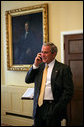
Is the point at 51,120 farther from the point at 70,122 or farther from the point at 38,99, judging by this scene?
the point at 70,122

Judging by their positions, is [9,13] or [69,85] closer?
[69,85]

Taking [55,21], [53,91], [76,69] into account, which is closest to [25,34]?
[55,21]

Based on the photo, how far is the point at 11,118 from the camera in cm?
369

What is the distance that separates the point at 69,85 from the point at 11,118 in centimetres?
235

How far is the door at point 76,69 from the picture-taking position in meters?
3.00

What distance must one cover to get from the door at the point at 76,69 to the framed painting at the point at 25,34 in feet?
1.55

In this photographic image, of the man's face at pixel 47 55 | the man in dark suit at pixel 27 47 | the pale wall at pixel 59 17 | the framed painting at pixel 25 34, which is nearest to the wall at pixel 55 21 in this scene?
the pale wall at pixel 59 17

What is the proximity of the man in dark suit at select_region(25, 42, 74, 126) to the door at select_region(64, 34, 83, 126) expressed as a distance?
121 centimetres

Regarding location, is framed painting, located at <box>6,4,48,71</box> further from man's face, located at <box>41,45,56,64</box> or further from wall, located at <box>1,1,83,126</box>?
Result: man's face, located at <box>41,45,56,64</box>

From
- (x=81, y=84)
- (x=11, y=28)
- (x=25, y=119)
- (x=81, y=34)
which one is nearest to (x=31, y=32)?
(x=11, y=28)

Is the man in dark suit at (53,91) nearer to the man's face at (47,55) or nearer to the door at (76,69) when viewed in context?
the man's face at (47,55)

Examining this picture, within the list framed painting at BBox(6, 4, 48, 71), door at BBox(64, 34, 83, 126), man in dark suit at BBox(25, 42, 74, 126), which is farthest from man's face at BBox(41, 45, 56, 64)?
framed painting at BBox(6, 4, 48, 71)

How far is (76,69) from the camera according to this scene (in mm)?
3033

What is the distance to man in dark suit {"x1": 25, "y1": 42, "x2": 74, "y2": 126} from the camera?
1.74 m
